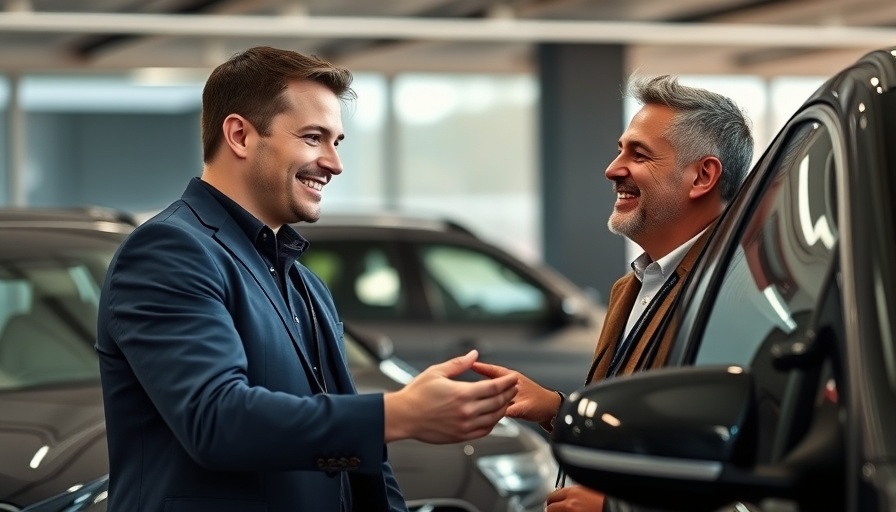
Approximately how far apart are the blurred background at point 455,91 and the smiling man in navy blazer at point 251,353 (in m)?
9.99

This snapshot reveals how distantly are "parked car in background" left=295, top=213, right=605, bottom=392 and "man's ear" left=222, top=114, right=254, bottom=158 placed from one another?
603 cm

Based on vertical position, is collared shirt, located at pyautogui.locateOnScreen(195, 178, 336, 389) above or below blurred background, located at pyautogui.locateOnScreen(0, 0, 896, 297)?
above

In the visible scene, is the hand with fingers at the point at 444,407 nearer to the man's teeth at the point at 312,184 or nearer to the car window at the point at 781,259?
the car window at the point at 781,259

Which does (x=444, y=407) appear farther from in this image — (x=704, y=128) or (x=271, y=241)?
(x=704, y=128)

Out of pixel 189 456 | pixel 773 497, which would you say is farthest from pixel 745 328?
pixel 189 456

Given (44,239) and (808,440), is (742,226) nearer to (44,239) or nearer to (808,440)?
(808,440)

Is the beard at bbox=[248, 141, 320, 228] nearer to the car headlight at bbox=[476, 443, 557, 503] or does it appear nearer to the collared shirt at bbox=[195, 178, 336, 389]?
the collared shirt at bbox=[195, 178, 336, 389]

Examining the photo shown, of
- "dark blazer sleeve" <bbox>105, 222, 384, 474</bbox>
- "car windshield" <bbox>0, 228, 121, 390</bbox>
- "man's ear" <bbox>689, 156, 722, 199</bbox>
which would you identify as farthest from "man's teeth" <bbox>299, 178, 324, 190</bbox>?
"car windshield" <bbox>0, 228, 121, 390</bbox>

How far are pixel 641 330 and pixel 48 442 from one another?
5.73 ft

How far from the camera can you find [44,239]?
15.5ft

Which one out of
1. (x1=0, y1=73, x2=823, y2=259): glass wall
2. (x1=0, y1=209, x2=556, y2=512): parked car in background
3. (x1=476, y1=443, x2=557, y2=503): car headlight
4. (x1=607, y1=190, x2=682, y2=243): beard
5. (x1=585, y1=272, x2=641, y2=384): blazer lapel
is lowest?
(x1=0, y1=73, x2=823, y2=259): glass wall

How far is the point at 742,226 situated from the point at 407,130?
15801 millimetres

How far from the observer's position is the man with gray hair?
2.88 meters

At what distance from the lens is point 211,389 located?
7.50ft
